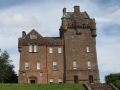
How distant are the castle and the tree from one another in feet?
48.8

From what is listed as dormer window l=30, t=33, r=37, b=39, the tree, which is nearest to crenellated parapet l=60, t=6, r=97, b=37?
dormer window l=30, t=33, r=37, b=39

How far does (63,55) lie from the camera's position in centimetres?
6003

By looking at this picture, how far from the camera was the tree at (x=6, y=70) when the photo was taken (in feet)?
235

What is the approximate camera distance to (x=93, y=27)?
61219 mm

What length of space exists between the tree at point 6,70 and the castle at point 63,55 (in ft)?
48.8

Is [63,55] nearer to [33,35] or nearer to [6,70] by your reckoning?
[33,35]

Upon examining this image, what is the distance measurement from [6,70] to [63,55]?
75.4ft

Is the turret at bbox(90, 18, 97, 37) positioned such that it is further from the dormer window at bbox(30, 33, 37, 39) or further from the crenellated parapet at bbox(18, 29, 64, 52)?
the dormer window at bbox(30, 33, 37, 39)

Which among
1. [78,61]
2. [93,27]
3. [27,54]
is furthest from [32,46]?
[93,27]

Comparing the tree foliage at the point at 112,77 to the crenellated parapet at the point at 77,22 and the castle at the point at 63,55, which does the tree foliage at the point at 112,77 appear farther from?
the crenellated parapet at the point at 77,22

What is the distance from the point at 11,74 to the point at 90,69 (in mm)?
26258

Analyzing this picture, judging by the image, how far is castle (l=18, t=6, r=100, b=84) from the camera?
58188 mm

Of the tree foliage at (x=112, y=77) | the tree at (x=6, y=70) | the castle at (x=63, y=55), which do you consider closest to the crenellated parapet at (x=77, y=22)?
the castle at (x=63, y=55)

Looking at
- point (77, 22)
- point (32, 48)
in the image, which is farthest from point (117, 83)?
point (32, 48)
